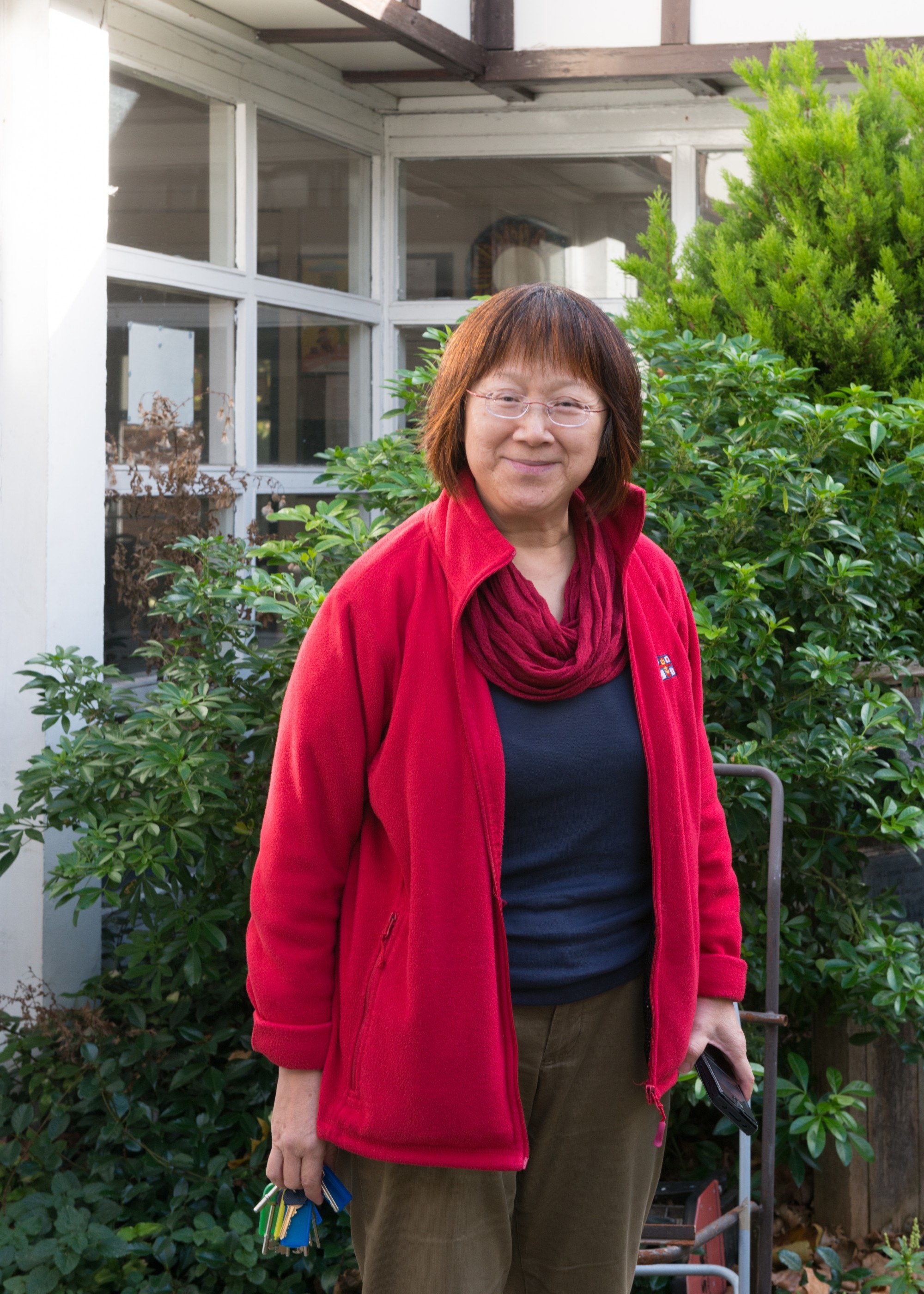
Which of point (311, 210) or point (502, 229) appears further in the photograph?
point (502, 229)

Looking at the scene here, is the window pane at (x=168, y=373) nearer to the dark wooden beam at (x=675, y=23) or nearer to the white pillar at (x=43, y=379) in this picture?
the white pillar at (x=43, y=379)

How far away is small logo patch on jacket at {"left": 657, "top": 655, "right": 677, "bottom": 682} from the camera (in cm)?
186

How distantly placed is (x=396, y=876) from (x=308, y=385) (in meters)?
3.87

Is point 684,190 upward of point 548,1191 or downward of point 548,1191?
upward

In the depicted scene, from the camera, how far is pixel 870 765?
9.71 feet

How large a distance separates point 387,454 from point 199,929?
1.29 meters

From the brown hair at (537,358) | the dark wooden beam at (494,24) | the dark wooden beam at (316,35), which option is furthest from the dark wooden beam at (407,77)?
the brown hair at (537,358)

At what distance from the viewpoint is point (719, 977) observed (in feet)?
6.47

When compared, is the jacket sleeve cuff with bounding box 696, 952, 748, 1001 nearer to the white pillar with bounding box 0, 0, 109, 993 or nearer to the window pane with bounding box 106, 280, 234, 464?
the white pillar with bounding box 0, 0, 109, 993

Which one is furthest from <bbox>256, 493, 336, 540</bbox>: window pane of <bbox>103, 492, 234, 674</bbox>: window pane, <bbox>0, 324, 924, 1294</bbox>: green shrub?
<bbox>0, 324, 924, 1294</bbox>: green shrub

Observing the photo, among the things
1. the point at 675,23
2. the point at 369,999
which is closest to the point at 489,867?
the point at 369,999

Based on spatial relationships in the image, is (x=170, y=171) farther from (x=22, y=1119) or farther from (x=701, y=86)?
(x=22, y=1119)

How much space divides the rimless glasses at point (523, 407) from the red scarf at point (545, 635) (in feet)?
0.70

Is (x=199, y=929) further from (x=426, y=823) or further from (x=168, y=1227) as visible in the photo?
(x=426, y=823)
